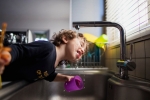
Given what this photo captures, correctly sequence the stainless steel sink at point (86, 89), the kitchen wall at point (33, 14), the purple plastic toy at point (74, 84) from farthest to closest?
the kitchen wall at point (33, 14) < the stainless steel sink at point (86, 89) < the purple plastic toy at point (74, 84)

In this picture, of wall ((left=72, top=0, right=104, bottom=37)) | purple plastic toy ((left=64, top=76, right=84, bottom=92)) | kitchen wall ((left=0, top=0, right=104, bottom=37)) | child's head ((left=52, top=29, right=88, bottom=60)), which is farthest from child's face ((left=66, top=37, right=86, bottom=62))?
kitchen wall ((left=0, top=0, right=104, bottom=37))

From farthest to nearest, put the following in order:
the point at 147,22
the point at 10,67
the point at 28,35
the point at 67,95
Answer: the point at 28,35
the point at 67,95
the point at 147,22
the point at 10,67

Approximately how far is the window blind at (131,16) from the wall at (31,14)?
29.9 inches

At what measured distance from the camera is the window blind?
0.70m

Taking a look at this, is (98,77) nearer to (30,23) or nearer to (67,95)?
(67,95)

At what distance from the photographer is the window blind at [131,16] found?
27.5 inches

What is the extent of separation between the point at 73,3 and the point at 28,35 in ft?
2.58

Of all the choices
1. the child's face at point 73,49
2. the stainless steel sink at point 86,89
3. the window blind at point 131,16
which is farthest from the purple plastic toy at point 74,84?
the window blind at point 131,16

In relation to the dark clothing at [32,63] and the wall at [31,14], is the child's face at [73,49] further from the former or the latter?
the wall at [31,14]

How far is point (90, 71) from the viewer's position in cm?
99

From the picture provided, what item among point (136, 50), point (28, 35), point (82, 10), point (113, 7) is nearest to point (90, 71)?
point (136, 50)

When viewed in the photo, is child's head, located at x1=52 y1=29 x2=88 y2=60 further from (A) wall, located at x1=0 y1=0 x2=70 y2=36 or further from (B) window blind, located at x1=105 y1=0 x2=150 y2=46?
(A) wall, located at x1=0 y1=0 x2=70 y2=36

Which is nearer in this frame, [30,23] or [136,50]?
[136,50]

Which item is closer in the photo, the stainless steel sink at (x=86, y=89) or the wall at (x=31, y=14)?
the stainless steel sink at (x=86, y=89)
